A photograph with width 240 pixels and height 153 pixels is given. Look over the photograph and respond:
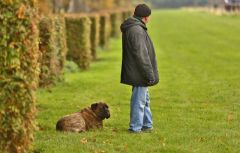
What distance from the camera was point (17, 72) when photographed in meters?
8.10

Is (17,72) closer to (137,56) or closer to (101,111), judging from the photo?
(137,56)

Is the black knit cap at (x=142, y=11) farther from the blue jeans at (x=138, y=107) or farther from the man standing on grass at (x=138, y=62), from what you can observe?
the blue jeans at (x=138, y=107)

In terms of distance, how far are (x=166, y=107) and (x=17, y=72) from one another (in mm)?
6870

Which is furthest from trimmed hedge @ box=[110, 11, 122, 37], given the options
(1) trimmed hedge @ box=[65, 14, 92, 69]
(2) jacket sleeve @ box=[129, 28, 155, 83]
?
(2) jacket sleeve @ box=[129, 28, 155, 83]

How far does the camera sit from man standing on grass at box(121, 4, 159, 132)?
36.1ft

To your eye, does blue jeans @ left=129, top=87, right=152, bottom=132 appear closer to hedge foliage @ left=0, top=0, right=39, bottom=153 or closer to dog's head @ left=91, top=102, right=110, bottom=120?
dog's head @ left=91, top=102, right=110, bottom=120

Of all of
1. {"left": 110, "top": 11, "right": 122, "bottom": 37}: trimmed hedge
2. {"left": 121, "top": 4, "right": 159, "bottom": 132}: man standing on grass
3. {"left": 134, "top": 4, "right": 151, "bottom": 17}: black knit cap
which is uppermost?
{"left": 134, "top": 4, "right": 151, "bottom": 17}: black knit cap

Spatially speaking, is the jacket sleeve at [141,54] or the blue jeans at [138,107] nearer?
the jacket sleeve at [141,54]

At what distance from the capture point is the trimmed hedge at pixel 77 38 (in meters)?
22.9

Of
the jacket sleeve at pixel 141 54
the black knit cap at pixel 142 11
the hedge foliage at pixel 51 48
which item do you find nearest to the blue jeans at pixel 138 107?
the jacket sleeve at pixel 141 54

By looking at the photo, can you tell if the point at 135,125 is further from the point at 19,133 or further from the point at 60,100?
the point at 60,100

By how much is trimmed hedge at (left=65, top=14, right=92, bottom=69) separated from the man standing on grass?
11838mm

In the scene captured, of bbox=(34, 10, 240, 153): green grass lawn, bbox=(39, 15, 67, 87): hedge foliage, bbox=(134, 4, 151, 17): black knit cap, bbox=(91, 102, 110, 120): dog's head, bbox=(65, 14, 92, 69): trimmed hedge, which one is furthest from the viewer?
bbox=(65, 14, 92, 69): trimmed hedge

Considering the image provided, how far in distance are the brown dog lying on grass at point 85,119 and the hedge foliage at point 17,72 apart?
8.99 feet
